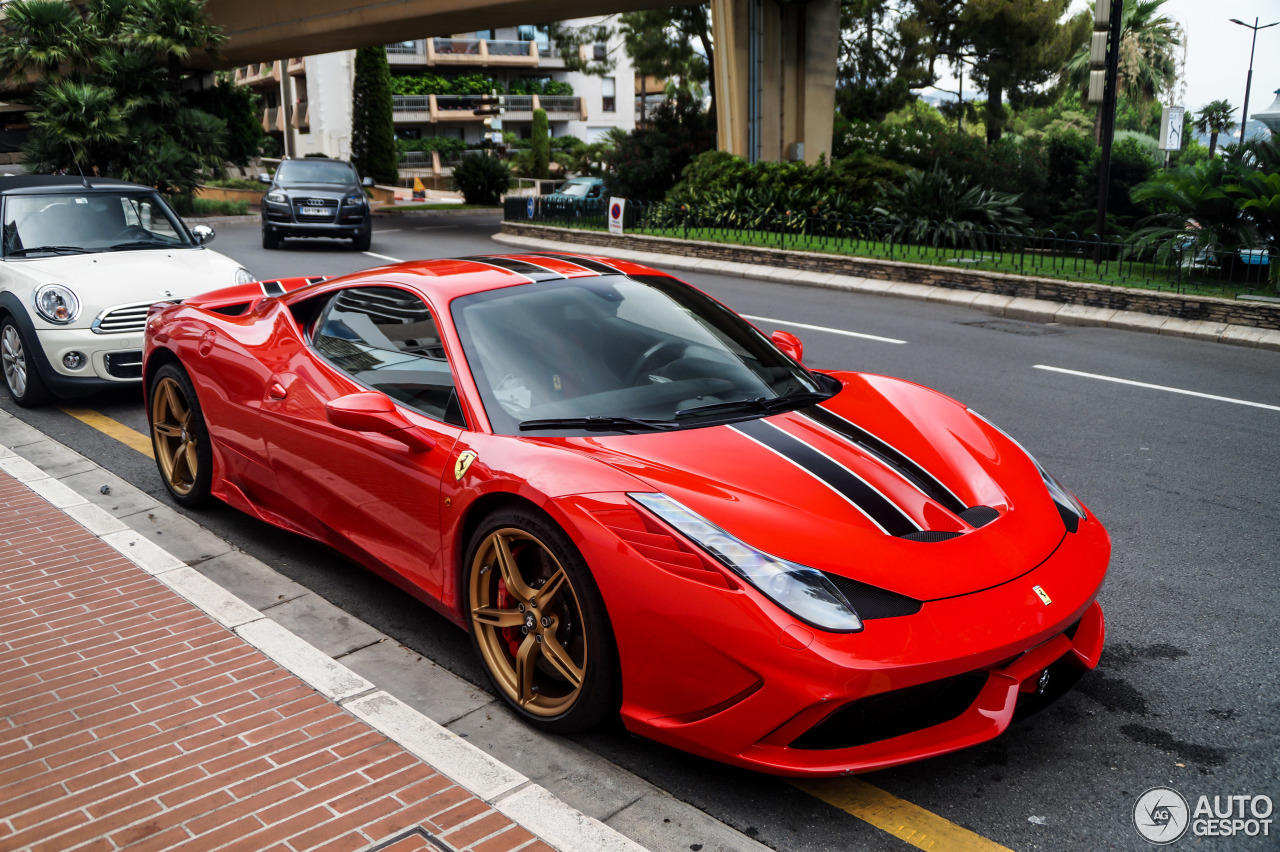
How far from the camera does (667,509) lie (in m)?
2.97

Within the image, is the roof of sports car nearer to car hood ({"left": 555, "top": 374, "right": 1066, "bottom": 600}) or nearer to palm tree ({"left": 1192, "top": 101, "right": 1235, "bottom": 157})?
car hood ({"left": 555, "top": 374, "right": 1066, "bottom": 600})

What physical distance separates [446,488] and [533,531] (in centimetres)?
53

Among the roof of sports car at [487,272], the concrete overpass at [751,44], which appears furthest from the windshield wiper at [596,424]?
the concrete overpass at [751,44]

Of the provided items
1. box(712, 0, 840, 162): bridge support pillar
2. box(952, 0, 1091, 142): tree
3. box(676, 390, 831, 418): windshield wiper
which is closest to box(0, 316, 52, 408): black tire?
box(676, 390, 831, 418): windshield wiper

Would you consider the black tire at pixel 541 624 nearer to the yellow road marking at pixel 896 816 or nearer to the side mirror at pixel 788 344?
the yellow road marking at pixel 896 816

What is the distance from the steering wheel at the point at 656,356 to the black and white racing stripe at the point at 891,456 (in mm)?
567

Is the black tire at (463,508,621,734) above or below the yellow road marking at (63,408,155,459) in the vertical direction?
above

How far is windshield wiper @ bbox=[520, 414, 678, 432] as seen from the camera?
11.5 feet

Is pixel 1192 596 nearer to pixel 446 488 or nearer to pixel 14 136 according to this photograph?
pixel 446 488

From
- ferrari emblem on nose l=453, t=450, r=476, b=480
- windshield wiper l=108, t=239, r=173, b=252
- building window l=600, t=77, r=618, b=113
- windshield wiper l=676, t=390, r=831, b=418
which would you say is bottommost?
ferrari emblem on nose l=453, t=450, r=476, b=480

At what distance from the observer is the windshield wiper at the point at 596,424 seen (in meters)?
3.52

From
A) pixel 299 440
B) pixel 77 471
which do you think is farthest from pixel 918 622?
pixel 77 471

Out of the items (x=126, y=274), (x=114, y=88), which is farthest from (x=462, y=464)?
(x=114, y=88)

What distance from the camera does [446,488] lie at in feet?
11.8
